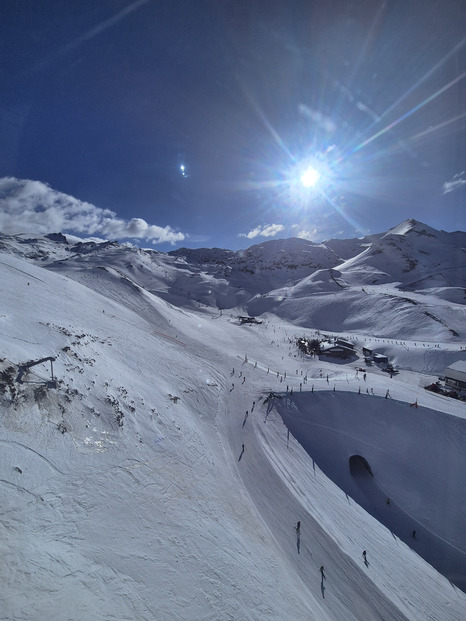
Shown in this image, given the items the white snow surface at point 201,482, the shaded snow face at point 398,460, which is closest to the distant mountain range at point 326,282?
the white snow surface at point 201,482

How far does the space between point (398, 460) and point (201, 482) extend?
62.9 ft

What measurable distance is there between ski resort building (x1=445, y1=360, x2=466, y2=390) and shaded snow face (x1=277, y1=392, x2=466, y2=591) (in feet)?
43.6

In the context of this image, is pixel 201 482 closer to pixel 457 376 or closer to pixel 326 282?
pixel 457 376

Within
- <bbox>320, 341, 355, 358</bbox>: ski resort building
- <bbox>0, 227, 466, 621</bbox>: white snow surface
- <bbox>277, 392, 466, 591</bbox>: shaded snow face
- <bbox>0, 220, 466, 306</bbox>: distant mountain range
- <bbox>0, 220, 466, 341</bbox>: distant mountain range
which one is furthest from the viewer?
<bbox>0, 220, 466, 306</bbox>: distant mountain range

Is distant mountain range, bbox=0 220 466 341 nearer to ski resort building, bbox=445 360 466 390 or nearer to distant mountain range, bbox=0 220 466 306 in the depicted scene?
distant mountain range, bbox=0 220 466 306

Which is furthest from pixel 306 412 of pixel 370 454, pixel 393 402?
pixel 393 402

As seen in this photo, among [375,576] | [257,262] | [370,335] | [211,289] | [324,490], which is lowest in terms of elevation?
[375,576]

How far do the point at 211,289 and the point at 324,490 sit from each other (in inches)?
4187

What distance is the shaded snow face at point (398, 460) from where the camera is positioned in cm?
1927

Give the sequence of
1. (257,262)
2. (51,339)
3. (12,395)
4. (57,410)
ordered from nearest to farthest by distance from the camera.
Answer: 1. (12,395)
2. (57,410)
3. (51,339)
4. (257,262)

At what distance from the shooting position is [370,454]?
23.7 metres

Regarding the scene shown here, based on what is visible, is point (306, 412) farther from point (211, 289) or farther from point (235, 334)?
point (211, 289)

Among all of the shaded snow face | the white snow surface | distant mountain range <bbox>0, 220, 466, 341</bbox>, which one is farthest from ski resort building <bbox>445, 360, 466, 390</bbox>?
distant mountain range <bbox>0, 220, 466, 341</bbox>

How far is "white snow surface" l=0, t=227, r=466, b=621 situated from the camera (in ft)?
30.1
